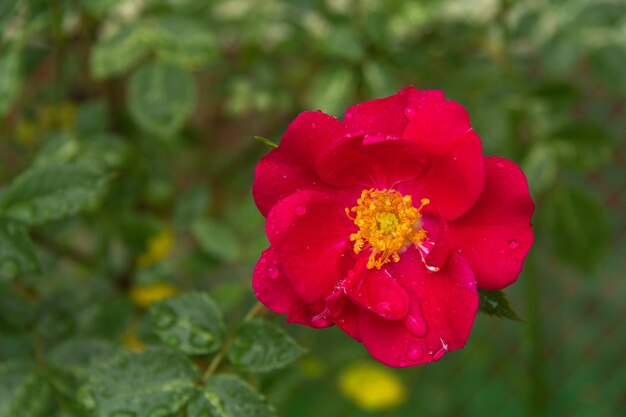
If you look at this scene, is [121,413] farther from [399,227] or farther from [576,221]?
[576,221]

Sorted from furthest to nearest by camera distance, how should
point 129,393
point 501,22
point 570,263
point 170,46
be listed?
point 570,263
point 501,22
point 170,46
point 129,393

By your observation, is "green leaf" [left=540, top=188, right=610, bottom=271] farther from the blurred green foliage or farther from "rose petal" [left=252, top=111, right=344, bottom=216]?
"rose petal" [left=252, top=111, right=344, bottom=216]

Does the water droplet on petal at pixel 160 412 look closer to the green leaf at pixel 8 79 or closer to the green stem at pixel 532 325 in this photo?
the green leaf at pixel 8 79

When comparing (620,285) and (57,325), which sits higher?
(57,325)

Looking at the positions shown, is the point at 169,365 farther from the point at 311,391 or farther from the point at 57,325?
the point at 311,391

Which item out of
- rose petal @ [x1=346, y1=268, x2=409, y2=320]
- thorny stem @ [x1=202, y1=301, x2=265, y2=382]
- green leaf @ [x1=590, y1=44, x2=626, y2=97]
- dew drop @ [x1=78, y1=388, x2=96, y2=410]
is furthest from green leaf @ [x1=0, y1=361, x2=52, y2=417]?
green leaf @ [x1=590, y1=44, x2=626, y2=97]

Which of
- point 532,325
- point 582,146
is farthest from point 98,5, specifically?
point 532,325

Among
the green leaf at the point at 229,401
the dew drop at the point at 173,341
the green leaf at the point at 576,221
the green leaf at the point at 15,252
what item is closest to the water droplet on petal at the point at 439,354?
the green leaf at the point at 229,401

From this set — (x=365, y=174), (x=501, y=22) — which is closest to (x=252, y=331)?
(x=365, y=174)
